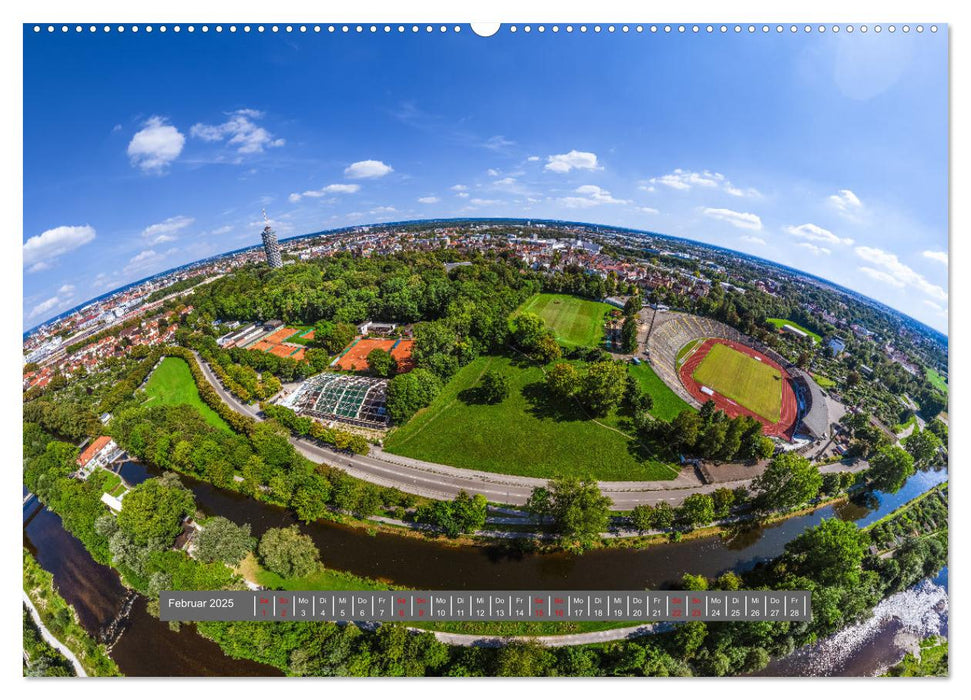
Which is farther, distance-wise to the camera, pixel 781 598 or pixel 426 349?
pixel 426 349

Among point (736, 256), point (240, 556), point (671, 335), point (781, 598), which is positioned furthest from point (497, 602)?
point (671, 335)

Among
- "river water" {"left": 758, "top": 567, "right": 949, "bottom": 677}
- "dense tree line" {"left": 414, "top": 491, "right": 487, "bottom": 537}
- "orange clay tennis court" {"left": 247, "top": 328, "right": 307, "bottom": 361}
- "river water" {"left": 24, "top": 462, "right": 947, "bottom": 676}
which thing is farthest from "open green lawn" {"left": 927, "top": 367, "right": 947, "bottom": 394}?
"orange clay tennis court" {"left": 247, "top": 328, "right": 307, "bottom": 361}

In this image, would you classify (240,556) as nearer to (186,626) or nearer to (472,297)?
(186,626)

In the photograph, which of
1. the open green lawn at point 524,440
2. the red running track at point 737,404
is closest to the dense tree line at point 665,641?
the red running track at point 737,404

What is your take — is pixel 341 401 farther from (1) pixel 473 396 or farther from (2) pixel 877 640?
(2) pixel 877 640

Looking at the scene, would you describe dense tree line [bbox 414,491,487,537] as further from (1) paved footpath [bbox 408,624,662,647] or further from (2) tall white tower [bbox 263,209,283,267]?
(2) tall white tower [bbox 263,209,283,267]

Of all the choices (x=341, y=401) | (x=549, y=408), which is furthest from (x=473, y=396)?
(x=341, y=401)

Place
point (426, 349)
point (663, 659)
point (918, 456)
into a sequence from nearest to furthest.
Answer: point (663, 659) < point (918, 456) < point (426, 349)
